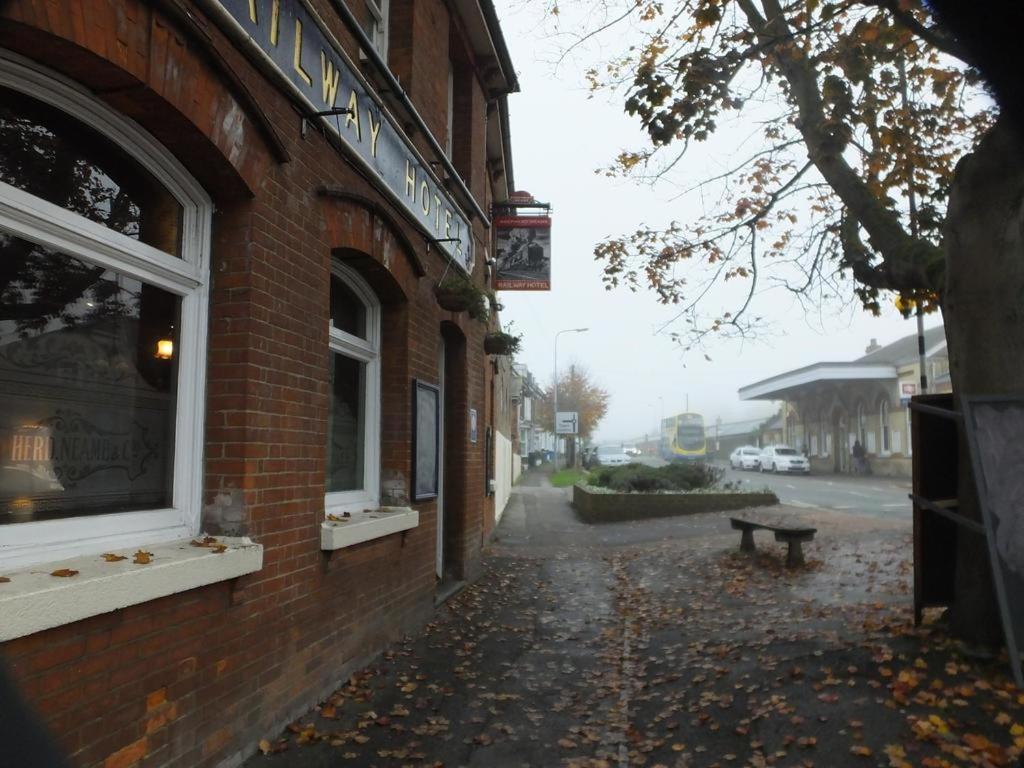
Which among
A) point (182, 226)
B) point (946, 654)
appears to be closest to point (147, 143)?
point (182, 226)

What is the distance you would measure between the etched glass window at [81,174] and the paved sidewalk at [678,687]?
274 cm

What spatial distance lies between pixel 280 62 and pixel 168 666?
3213 mm

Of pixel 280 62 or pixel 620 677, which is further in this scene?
pixel 620 677

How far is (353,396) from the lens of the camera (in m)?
6.29

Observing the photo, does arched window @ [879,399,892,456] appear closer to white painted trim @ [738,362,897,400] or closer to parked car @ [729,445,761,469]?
white painted trim @ [738,362,897,400]

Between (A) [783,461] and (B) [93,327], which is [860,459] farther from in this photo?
(B) [93,327]

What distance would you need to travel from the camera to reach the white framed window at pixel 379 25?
677cm

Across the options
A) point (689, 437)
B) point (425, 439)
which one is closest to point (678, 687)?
point (425, 439)

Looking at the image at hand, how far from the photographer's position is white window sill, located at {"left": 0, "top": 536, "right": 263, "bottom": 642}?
8.38 ft

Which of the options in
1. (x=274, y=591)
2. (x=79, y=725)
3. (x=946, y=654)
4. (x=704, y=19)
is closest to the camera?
(x=79, y=725)

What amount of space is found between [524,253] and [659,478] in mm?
7528

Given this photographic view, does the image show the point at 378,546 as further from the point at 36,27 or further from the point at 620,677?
the point at 36,27

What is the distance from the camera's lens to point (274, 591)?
428cm

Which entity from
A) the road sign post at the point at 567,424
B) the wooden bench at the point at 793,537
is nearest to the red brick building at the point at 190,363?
the wooden bench at the point at 793,537
